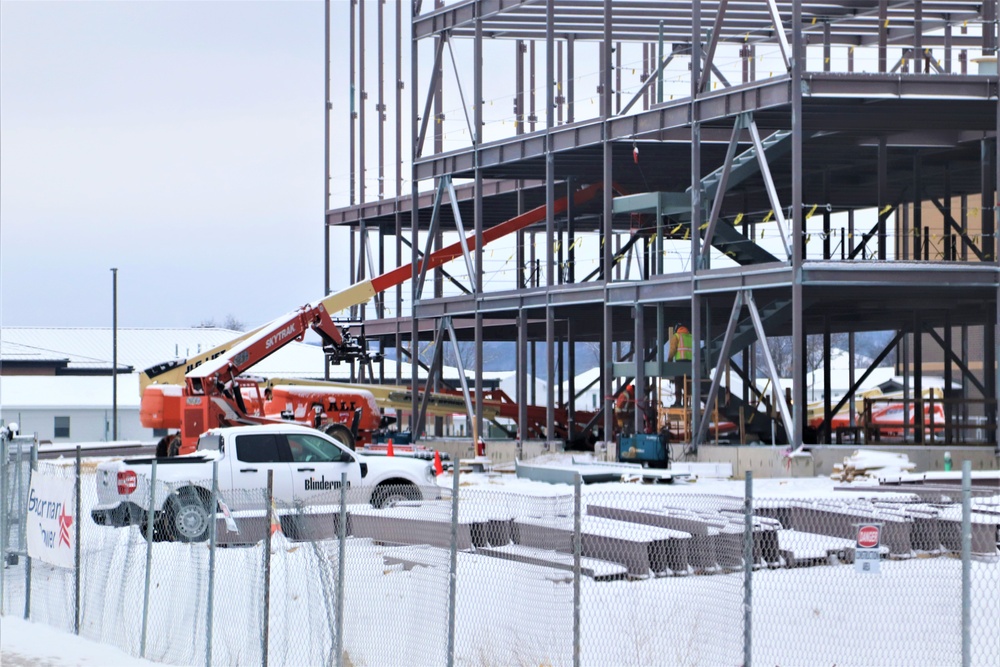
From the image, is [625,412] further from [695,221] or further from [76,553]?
[76,553]

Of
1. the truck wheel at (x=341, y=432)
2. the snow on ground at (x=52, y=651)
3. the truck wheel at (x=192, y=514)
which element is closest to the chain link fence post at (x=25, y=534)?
the snow on ground at (x=52, y=651)

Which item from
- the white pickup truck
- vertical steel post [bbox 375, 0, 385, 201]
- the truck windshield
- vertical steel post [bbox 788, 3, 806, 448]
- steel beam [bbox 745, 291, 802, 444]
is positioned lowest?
the white pickup truck

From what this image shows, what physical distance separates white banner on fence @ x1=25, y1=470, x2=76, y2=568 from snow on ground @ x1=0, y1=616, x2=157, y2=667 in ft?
2.63

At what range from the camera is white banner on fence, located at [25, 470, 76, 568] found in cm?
1552

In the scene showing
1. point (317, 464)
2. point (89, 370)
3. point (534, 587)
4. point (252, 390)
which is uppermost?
point (89, 370)

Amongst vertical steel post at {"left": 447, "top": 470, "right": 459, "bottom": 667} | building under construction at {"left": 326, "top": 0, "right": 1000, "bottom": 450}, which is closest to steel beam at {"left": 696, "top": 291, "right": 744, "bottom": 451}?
building under construction at {"left": 326, "top": 0, "right": 1000, "bottom": 450}

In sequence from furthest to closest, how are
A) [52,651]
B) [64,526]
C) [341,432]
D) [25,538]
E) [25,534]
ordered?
[341,432] < [25,538] < [25,534] < [64,526] < [52,651]

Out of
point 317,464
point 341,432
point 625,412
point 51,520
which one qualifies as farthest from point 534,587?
point 625,412

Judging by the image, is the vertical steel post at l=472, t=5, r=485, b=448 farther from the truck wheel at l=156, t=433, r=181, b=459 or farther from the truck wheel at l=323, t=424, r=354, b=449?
the truck wheel at l=156, t=433, r=181, b=459

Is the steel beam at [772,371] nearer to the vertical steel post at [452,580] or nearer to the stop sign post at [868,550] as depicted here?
the stop sign post at [868,550]

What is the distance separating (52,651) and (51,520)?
80.8 inches

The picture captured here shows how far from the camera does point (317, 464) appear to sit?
72.3ft

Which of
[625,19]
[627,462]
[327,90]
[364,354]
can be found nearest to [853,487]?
[627,462]

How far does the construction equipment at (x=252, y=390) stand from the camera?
3584 cm
